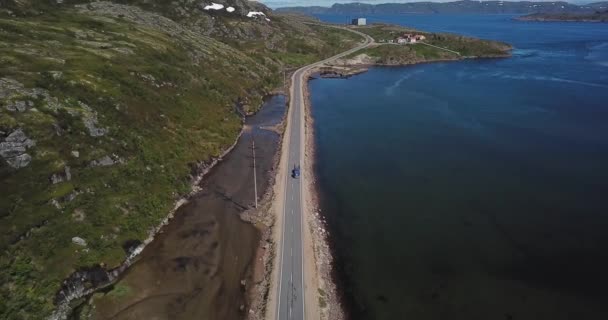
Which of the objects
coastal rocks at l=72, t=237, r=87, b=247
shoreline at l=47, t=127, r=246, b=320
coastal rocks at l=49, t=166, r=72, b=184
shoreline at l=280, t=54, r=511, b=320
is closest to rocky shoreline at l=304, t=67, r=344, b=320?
shoreline at l=280, t=54, r=511, b=320

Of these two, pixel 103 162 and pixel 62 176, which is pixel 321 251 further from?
pixel 62 176

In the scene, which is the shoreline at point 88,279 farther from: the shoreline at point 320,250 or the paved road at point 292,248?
the shoreline at point 320,250

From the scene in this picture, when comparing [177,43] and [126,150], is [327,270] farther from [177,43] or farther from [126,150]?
[177,43]

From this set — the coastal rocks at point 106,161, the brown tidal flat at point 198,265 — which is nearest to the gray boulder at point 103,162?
the coastal rocks at point 106,161

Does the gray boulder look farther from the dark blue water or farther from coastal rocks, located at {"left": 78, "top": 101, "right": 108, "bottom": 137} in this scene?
the dark blue water

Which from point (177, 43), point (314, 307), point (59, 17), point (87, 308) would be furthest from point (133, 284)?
point (59, 17)

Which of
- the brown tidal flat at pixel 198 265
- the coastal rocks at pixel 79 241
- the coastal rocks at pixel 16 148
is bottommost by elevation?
the brown tidal flat at pixel 198 265
